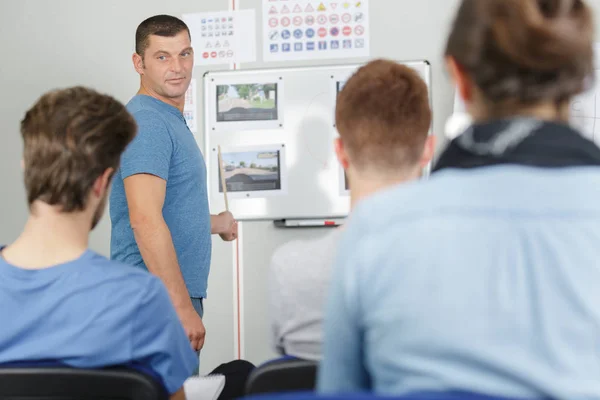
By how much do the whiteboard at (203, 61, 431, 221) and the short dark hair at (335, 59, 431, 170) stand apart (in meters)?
1.77

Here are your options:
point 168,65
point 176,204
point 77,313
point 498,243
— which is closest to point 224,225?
point 176,204

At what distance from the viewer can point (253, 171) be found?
10.2ft

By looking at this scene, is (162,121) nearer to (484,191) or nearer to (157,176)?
(157,176)

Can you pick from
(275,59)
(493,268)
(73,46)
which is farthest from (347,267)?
(73,46)

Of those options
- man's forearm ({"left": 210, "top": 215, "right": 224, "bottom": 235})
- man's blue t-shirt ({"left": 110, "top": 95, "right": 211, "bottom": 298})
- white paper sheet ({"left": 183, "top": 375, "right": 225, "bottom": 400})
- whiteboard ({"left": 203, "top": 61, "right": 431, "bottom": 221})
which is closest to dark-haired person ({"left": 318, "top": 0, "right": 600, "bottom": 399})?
white paper sheet ({"left": 183, "top": 375, "right": 225, "bottom": 400})

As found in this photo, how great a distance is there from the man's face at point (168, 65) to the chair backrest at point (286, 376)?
132cm

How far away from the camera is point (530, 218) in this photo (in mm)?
666

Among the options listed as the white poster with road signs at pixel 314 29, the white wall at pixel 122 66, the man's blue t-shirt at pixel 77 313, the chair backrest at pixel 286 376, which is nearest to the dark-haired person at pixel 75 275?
the man's blue t-shirt at pixel 77 313

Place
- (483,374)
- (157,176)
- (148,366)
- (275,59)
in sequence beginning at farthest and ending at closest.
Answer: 1. (275,59)
2. (157,176)
3. (148,366)
4. (483,374)

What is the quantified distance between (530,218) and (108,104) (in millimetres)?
793

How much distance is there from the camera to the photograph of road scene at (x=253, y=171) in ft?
10.2

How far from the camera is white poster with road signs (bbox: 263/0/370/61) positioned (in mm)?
3059

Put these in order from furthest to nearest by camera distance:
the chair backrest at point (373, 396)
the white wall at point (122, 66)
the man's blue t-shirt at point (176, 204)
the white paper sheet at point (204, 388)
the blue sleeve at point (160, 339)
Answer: the white wall at point (122, 66) → the man's blue t-shirt at point (176, 204) → the white paper sheet at point (204, 388) → the blue sleeve at point (160, 339) → the chair backrest at point (373, 396)

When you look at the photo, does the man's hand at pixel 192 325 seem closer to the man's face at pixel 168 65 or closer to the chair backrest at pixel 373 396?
the man's face at pixel 168 65
